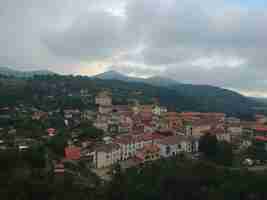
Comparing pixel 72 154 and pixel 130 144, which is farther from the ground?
pixel 130 144

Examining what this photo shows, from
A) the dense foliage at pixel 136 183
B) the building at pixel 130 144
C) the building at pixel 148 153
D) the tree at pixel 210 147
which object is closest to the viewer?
A: the dense foliage at pixel 136 183

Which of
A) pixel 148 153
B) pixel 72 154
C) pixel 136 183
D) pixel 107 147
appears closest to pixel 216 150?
pixel 148 153

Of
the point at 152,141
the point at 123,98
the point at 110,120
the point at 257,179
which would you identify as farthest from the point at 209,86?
the point at 257,179

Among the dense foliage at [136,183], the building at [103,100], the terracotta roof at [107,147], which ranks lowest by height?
the dense foliage at [136,183]

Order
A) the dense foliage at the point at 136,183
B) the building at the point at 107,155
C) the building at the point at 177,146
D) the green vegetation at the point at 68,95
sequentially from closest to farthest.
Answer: the dense foliage at the point at 136,183
the building at the point at 107,155
the building at the point at 177,146
the green vegetation at the point at 68,95

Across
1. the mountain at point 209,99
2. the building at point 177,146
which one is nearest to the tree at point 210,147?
the building at point 177,146

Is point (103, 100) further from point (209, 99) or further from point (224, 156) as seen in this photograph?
point (209, 99)

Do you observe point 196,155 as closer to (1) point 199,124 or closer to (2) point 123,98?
(1) point 199,124

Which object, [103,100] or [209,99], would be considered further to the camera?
[209,99]

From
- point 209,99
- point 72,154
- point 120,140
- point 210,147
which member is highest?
point 209,99

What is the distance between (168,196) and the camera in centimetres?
1809

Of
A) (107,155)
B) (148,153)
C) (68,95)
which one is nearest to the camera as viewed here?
(107,155)

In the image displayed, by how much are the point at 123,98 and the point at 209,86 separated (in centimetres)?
6560

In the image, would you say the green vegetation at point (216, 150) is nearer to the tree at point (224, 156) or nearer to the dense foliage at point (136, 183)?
the tree at point (224, 156)
